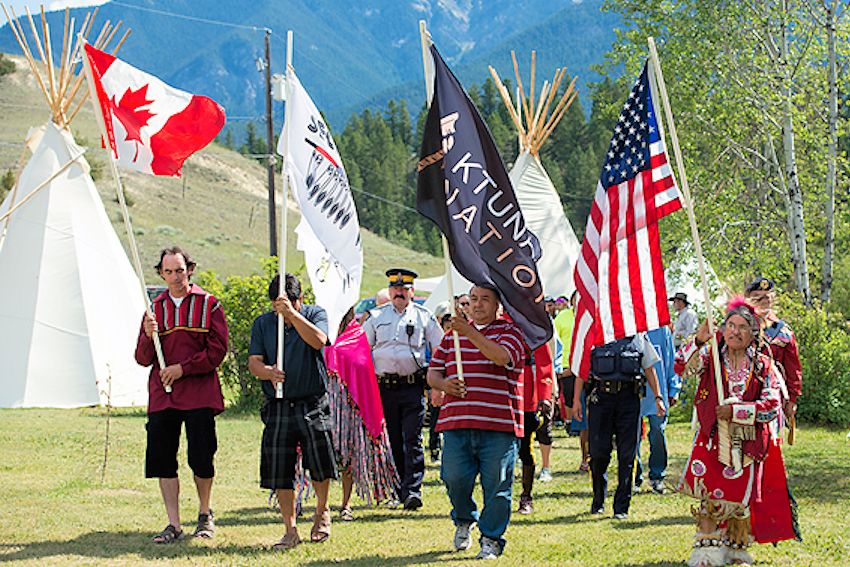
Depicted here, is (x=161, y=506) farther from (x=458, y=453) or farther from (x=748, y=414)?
(x=748, y=414)

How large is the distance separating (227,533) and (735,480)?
3.58 m

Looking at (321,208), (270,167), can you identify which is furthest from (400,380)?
(270,167)

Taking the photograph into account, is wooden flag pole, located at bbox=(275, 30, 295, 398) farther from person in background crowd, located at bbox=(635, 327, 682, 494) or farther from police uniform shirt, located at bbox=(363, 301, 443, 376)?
person in background crowd, located at bbox=(635, 327, 682, 494)

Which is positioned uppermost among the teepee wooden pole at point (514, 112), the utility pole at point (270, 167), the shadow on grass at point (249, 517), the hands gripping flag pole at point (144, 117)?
the utility pole at point (270, 167)

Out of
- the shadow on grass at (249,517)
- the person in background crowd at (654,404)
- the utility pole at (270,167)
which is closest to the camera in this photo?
the shadow on grass at (249,517)

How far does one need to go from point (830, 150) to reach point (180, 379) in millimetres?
13939

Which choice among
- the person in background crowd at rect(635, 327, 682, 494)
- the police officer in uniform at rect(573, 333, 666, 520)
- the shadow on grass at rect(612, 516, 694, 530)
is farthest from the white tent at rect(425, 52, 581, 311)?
the shadow on grass at rect(612, 516, 694, 530)

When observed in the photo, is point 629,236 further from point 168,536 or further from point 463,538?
point 168,536

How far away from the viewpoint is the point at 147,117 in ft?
28.8

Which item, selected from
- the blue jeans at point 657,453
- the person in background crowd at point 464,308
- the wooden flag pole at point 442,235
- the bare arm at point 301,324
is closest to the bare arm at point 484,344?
the wooden flag pole at point 442,235

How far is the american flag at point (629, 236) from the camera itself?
7660 millimetres

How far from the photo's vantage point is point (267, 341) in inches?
314

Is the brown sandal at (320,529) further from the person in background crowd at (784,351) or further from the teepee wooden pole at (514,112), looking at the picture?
the teepee wooden pole at (514,112)

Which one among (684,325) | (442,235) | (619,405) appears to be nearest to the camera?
(442,235)
